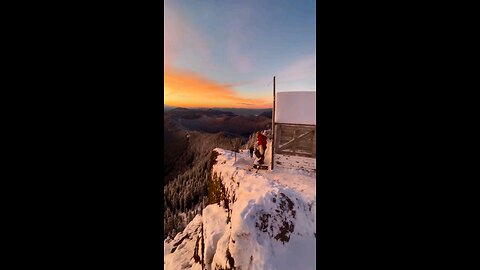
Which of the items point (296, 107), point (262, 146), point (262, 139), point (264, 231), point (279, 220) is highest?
point (296, 107)

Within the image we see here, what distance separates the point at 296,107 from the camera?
7.21 meters

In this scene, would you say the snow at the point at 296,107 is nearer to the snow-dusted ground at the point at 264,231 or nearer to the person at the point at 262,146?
the person at the point at 262,146

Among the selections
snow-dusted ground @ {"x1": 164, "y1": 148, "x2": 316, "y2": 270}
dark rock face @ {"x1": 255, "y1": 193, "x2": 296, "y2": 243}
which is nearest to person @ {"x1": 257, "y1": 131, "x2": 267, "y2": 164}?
snow-dusted ground @ {"x1": 164, "y1": 148, "x2": 316, "y2": 270}

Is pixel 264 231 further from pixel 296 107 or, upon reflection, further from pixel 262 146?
pixel 296 107

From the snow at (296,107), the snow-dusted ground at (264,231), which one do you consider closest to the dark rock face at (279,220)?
the snow-dusted ground at (264,231)

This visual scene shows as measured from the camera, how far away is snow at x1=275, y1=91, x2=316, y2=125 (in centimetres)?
683

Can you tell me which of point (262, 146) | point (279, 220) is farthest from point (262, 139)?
point (279, 220)

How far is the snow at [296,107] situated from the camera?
683 cm

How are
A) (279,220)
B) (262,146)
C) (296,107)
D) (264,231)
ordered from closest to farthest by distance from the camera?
(264,231) < (279,220) < (296,107) < (262,146)
